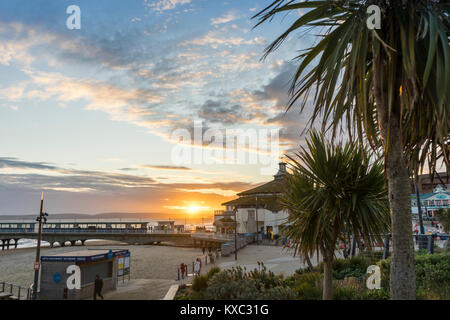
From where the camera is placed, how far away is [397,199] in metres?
5.29

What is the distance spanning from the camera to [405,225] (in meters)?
5.17

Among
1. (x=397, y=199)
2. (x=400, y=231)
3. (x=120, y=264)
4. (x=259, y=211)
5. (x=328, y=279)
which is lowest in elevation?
(x=120, y=264)

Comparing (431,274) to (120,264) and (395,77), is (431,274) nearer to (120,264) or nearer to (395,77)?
(395,77)

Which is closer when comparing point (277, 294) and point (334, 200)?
point (277, 294)

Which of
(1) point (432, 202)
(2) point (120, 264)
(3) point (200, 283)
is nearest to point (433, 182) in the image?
(3) point (200, 283)

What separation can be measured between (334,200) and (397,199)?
2.80 metres

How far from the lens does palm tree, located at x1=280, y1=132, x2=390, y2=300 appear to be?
305 inches

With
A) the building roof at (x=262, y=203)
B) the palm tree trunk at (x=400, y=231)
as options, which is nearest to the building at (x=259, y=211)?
the building roof at (x=262, y=203)

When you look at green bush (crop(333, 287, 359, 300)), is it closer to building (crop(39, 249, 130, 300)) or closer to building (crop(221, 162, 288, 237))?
building (crop(39, 249, 130, 300))

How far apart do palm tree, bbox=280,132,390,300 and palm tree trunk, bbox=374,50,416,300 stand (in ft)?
7.14

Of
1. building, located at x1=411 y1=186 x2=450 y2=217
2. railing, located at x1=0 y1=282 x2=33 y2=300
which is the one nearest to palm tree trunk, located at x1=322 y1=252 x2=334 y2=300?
railing, located at x1=0 y1=282 x2=33 y2=300
